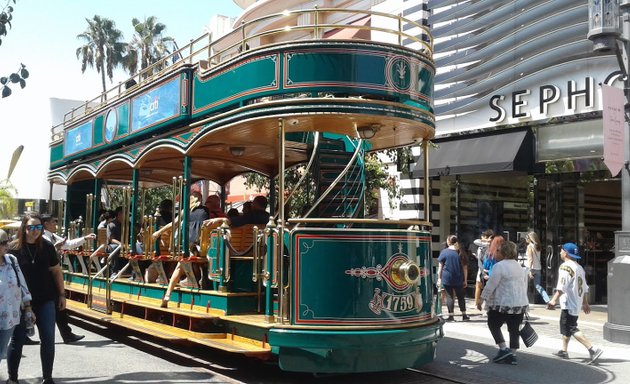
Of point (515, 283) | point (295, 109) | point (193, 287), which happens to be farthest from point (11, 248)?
point (515, 283)

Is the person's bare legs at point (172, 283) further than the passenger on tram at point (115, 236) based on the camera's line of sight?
No

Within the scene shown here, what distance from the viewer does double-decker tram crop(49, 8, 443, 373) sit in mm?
6395

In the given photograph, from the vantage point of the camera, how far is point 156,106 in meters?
9.30

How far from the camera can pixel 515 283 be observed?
25.6 feet

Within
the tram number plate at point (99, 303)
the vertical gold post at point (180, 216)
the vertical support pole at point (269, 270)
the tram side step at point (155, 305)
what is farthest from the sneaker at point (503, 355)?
the tram number plate at point (99, 303)

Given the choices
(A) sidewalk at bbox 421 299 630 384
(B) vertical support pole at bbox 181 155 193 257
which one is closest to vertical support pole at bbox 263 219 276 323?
(B) vertical support pole at bbox 181 155 193 257

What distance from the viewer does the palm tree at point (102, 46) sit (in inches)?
1673

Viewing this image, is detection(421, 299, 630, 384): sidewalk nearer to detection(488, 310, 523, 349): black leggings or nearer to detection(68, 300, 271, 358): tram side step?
detection(488, 310, 523, 349): black leggings

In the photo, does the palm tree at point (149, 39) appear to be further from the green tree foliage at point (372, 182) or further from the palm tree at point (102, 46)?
the green tree foliage at point (372, 182)

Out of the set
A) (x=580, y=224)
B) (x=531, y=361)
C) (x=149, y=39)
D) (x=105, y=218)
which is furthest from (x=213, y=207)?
(x=149, y=39)

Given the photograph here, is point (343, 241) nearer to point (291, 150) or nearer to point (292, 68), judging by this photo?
point (292, 68)

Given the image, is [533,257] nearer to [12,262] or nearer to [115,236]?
[115,236]

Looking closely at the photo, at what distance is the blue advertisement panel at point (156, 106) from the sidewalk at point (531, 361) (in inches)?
179

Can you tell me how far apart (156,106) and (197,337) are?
138 inches
